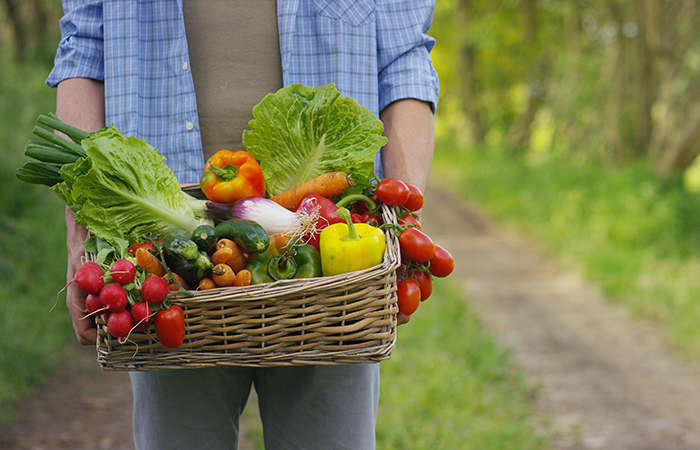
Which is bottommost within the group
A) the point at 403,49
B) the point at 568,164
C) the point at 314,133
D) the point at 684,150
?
the point at 314,133

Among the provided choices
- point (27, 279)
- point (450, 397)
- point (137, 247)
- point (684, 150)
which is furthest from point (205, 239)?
point (684, 150)

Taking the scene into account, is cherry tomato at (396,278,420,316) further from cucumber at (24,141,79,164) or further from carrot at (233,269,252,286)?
cucumber at (24,141,79,164)

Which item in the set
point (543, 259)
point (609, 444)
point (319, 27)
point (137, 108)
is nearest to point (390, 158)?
point (319, 27)

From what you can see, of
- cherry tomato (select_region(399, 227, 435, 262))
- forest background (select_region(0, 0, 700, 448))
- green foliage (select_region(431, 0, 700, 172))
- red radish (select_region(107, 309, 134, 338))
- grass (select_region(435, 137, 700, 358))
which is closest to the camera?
red radish (select_region(107, 309, 134, 338))

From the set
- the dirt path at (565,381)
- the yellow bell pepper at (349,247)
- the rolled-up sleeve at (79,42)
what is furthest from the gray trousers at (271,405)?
the dirt path at (565,381)

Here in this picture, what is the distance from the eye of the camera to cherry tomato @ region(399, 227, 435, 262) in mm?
1594

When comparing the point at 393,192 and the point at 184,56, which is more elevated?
the point at 184,56

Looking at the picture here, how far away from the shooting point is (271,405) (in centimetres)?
201

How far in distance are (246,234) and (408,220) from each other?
1.44 ft

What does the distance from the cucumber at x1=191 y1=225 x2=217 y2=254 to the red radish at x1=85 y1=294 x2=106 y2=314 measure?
0.86 ft

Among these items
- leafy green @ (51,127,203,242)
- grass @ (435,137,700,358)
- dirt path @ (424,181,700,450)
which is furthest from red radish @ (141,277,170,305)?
grass @ (435,137,700,358)

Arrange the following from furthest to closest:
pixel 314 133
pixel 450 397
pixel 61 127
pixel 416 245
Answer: pixel 450 397, pixel 314 133, pixel 61 127, pixel 416 245

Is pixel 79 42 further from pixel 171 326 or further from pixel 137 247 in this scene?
pixel 171 326

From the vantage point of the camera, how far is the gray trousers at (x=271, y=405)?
192cm
